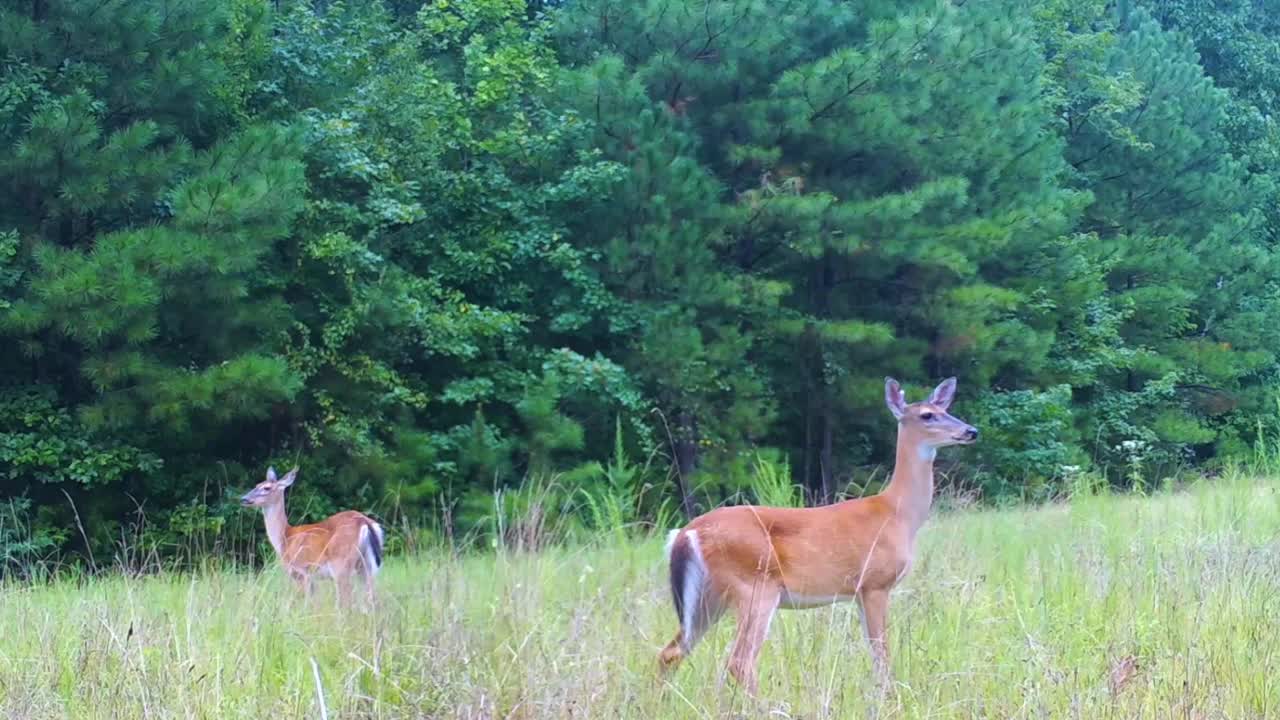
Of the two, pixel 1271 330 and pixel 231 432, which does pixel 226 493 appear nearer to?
pixel 231 432

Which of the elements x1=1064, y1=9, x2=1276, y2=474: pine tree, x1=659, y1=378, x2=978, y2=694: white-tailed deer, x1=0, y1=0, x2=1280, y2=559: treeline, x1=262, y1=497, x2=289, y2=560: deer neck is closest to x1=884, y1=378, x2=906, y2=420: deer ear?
x1=659, y1=378, x2=978, y2=694: white-tailed deer

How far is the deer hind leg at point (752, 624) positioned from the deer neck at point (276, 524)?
488 centimetres

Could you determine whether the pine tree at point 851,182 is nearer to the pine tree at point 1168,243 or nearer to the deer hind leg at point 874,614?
the pine tree at point 1168,243

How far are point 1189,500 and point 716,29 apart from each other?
816cm

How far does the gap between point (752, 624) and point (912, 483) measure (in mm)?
1288

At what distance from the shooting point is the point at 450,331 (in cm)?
1434

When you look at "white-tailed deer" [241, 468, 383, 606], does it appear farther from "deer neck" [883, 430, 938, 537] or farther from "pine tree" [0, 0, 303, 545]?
"pine tree" [0, 0, 303, 545]

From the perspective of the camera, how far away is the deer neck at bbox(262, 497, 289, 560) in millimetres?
9312

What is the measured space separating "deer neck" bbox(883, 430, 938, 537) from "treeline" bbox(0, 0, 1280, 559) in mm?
6037

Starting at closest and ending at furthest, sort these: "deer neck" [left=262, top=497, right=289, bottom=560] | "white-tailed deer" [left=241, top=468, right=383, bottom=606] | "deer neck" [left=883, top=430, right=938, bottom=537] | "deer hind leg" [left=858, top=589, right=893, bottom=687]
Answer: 1. "deer hind leg" [left=858, top=589, right=893, bottom=687]
2. "deer neck" [left=883, top=430, right=938, bottom=537]
3. "white-tailed deer" [left=241, top=468, right=383, bottom=606]
4. "deer neck" [left=262, top=497, right=289, bottom=560]

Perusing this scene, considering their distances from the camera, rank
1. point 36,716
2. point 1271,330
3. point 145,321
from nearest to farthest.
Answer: point 36,716 < point 145,321 < point 1271,330

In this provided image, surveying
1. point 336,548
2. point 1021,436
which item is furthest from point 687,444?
point 336,548

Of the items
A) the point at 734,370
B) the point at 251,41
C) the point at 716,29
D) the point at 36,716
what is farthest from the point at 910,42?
the point at 36,716

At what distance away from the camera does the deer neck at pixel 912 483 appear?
228 inches
